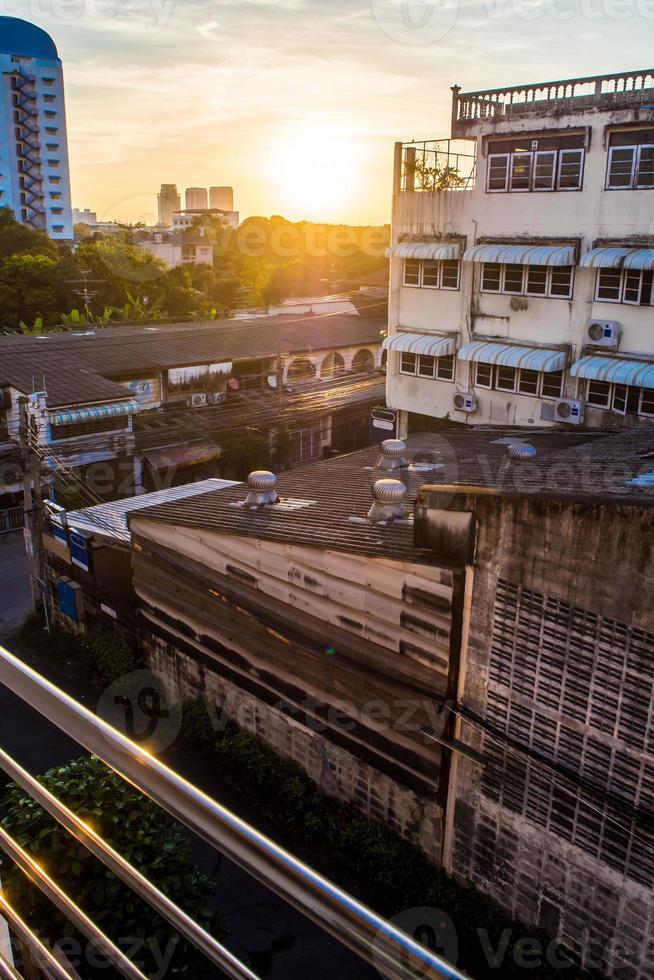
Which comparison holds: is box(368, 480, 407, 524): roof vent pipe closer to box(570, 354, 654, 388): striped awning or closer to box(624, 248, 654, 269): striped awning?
box(570, 354, 654, 388): striped awning

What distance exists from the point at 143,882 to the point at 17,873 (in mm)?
5631

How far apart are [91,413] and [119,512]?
25.8ft

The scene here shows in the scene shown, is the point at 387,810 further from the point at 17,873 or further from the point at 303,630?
the point at 17,873

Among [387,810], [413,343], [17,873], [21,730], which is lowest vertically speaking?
[21,730]

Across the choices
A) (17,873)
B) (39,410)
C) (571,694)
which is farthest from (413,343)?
(17,873)

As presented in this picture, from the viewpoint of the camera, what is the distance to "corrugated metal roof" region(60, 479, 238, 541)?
14555 millimetres

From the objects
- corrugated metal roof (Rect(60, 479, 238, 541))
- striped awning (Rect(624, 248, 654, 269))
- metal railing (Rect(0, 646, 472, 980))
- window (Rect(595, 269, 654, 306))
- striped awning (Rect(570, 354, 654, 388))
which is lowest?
corrugated metal roof (Rect(60, 479, 238, 541))

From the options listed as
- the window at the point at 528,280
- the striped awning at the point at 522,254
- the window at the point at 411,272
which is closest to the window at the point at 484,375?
the window at the point at 528,280

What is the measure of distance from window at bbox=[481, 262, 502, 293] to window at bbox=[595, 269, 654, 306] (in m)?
2.84

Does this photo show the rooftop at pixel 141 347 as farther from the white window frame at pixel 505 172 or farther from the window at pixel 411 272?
the white window frame at pixel 505 172

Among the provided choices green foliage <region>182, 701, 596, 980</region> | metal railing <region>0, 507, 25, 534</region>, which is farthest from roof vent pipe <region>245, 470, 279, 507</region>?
metal railing <region>0, 507, 25, 534</region>

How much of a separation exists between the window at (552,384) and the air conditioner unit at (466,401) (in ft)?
7.30

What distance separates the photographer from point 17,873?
6168 millimetres

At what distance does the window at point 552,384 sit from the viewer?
1931 cm
